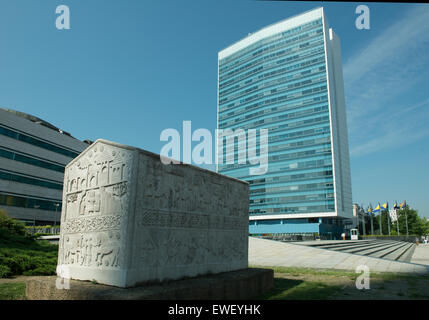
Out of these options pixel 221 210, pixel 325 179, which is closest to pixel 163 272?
pixel 221 210

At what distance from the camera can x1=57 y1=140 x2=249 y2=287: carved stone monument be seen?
5.60 meters

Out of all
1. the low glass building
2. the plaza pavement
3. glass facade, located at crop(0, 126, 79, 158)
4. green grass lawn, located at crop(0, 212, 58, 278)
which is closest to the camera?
green grass lawn, located at crop(0, 212, 58, 278)

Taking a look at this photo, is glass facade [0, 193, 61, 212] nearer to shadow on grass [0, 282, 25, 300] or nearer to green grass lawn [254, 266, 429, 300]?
shadow on grass [0, 282, 25, 300]

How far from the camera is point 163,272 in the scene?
609cm

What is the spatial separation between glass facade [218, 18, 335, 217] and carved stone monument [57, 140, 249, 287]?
59.4m

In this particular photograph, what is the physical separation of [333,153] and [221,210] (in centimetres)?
5886

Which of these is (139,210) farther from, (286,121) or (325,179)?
(286,121)

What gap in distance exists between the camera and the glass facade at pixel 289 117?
207 ft


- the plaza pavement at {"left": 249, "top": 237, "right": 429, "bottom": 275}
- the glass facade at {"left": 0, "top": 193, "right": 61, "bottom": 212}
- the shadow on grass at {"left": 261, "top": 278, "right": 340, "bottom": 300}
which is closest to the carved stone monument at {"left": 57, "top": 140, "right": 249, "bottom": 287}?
the shadow on grass at {"left": 261, "top": 278, "right": 340, "bottom": 300}

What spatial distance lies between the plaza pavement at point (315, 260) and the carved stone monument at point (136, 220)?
7.92m

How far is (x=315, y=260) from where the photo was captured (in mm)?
15328

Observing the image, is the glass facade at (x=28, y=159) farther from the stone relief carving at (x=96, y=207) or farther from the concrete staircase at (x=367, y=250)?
the stone relief carving at (x=96, y=207)

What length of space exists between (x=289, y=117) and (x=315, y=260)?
56.3 meters

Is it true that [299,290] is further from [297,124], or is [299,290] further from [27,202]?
[297,124]
